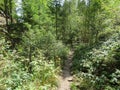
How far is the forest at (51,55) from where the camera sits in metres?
9.46

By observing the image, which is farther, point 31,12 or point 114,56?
point 31,12

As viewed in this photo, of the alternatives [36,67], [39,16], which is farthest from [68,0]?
[36,67]

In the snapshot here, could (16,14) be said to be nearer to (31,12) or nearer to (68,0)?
(31,12)

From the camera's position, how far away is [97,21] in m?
20.6

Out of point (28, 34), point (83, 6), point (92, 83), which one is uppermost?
point (83, 6)

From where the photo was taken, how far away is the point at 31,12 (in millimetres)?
20703

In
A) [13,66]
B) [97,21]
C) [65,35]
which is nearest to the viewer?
[13,66]

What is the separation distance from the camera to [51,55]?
1534cm

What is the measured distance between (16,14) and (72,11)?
10.2 metres

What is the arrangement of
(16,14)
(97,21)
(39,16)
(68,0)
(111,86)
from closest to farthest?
(111,86) < (39,16) < (97,21) < (16,14) < (68,0)

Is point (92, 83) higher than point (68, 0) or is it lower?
lower

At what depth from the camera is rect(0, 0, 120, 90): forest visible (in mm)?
9461

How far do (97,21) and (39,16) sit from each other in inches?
254

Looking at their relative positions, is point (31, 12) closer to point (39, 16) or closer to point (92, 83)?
point (39, 16)
